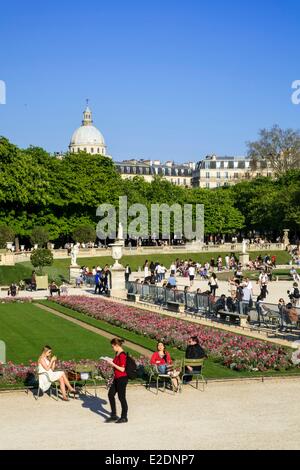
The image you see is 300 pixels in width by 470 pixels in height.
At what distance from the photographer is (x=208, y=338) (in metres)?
23.9

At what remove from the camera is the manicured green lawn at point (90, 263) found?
179 feet

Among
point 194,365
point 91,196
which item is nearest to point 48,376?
point 194,365

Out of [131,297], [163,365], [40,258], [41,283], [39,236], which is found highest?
[39,236]

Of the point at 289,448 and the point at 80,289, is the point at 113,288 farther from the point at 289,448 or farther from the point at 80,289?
the point at 289,448

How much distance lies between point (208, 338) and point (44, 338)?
5.74m

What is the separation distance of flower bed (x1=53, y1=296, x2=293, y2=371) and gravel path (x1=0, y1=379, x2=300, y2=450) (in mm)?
1932

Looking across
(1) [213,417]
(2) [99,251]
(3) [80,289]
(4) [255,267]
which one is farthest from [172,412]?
(2) [99,251]

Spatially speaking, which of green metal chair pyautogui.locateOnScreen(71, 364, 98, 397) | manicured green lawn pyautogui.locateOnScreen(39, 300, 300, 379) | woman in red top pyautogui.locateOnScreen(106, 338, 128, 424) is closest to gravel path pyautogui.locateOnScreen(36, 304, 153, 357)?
manicured green lawn pyautogui.locateOnScreen(39, 300, 300, 379)

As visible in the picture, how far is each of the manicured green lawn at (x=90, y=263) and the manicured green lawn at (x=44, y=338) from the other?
20324 millimetres

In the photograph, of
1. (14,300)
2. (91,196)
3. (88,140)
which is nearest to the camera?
(14,300)

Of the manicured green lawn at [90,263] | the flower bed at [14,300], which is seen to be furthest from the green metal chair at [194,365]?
the manicured green lawn at [90,263]

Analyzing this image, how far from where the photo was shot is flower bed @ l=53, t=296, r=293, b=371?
20.9 metres

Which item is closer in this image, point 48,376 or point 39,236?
point 48,376

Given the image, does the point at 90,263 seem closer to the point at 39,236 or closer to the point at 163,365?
the point at 39,236
